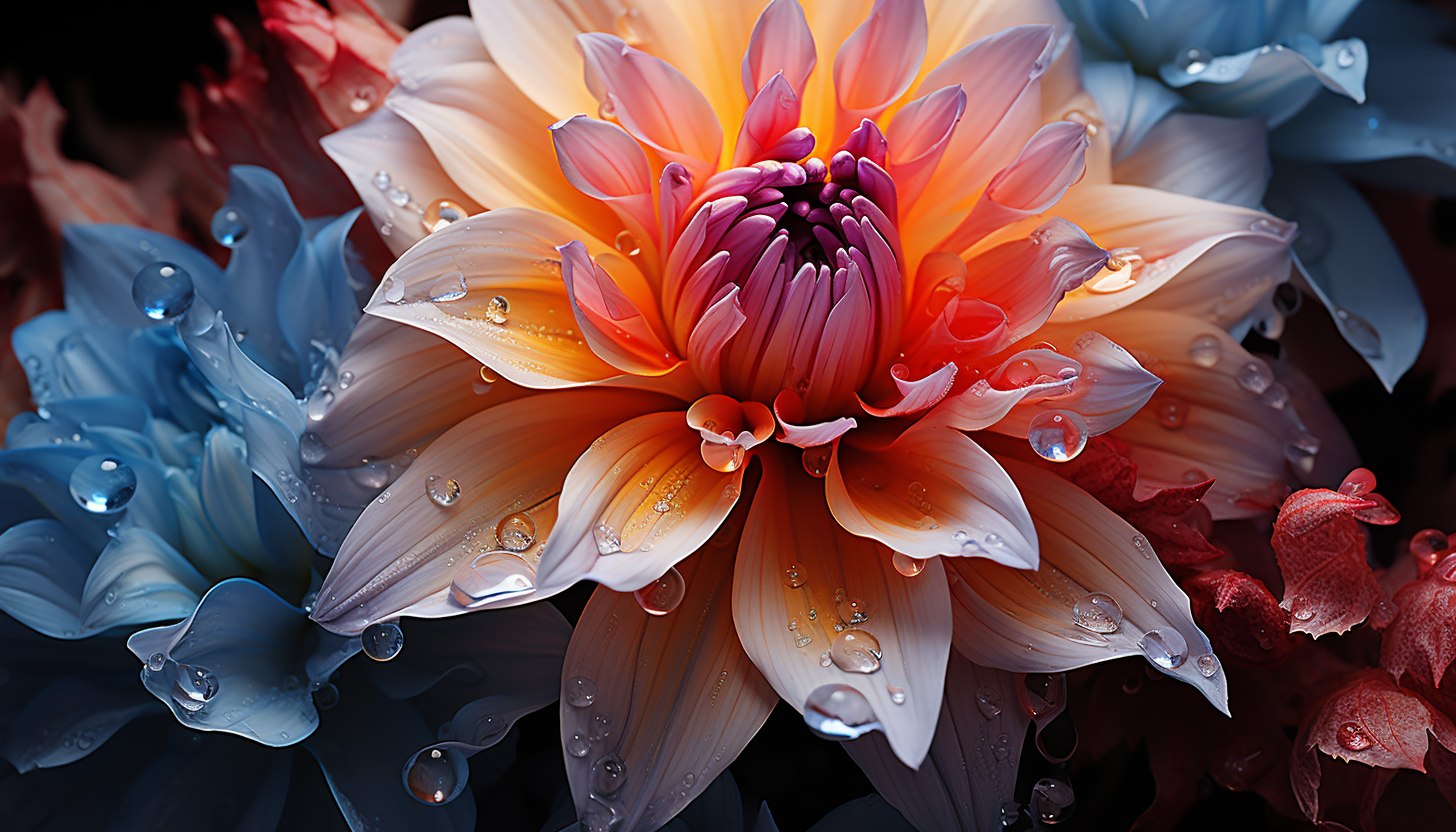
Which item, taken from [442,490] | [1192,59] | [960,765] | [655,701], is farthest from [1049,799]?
[1192,59]

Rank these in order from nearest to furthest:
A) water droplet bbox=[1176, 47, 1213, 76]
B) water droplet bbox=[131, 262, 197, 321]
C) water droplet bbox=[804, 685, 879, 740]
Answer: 1. water droplet bbox=[804, 685, 879, 740]
2. water droplet bbox=[131, 262, 197, 321]
3. water droplet bbox=[1176, 47, 1213, 76]

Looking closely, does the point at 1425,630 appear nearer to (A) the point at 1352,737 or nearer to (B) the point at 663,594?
(A) the point at 1352,737

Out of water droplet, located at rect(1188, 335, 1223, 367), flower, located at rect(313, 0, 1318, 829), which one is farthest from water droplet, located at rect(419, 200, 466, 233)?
water droplet, located at rect(1188, 335, 1223, 367)

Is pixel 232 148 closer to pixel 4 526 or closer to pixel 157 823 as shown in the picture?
pixel 4 526

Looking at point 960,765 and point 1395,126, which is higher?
point 1395,126

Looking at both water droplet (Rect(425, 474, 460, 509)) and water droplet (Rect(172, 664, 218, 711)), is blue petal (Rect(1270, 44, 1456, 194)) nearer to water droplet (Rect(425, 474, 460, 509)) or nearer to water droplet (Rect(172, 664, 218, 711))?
water droplet (Rect(425, 474, 460, 509))

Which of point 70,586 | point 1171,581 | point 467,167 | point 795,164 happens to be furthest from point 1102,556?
point 70,586

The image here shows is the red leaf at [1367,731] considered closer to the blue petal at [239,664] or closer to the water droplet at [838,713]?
the water droplet at [838,713]
